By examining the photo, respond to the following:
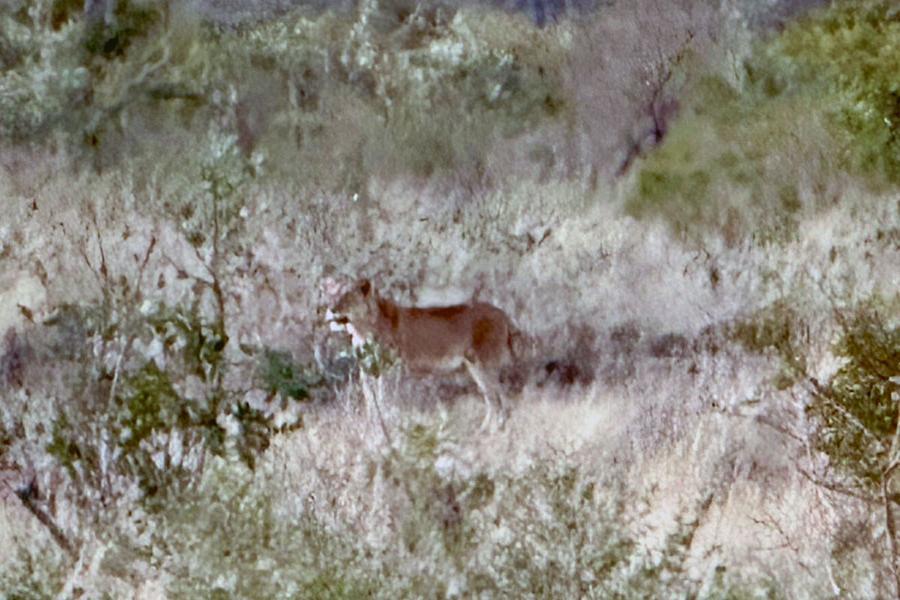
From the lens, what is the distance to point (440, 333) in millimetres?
2408

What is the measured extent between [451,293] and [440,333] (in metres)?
0.10

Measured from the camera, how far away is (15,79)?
8.30ft

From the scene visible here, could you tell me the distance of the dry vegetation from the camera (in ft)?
7.76

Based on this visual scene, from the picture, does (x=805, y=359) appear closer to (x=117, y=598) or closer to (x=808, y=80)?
(x=808, y=80)

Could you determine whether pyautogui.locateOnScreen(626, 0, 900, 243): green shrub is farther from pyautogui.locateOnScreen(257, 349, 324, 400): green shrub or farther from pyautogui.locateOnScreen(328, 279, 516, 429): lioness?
pyautogui.locateOnScreen(257, 349, 324, 400): green shrub

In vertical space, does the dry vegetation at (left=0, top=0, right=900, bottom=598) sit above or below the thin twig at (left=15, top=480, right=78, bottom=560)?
above

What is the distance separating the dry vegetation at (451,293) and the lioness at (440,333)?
4 centimetres

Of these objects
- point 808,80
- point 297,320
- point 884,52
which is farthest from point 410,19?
point 884,52

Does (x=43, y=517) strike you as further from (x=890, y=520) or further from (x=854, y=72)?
(x=854, y=72)

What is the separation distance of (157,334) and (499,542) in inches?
36.6

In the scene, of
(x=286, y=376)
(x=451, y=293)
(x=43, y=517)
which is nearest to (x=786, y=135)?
(x=451, y=293)

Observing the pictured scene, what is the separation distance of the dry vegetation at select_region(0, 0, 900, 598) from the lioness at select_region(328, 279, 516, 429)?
0.04 meters

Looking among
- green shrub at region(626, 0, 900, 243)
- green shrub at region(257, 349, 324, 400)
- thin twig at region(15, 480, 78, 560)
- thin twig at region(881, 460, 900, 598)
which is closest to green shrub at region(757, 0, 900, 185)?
green shrub at region(626, 0, 900, 243)

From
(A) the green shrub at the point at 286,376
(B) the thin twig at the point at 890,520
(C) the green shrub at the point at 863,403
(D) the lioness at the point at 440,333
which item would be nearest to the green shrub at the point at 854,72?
(C) the green shrub at the point at 863,403
